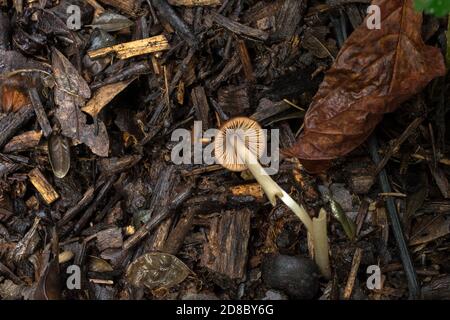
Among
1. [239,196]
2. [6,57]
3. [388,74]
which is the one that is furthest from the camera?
[6,57]

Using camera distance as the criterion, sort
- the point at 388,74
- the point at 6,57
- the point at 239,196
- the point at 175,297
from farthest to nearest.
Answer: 1. the point at 6,57
2. the point at 239,196
3. the point at 175,297
4. the point at 388,74

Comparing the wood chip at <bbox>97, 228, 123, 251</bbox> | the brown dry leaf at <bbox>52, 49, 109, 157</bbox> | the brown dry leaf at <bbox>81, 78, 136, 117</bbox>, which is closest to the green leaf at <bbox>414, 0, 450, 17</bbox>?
the brown dry leaf at <bbox>81, 78, 136, 117</bbox>

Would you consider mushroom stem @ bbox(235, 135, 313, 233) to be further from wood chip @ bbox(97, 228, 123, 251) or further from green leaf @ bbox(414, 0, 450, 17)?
green leaf @ bbox(414, 0, 450, 17)

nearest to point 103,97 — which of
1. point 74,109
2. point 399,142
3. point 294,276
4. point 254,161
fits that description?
point 74,109

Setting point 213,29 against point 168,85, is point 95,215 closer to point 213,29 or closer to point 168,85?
point 168,85

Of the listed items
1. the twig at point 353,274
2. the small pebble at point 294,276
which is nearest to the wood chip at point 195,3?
the small pebble at point 294,276

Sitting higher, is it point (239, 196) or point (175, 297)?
point (239, 196)

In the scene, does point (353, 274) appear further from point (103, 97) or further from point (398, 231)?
point (103, 97)
